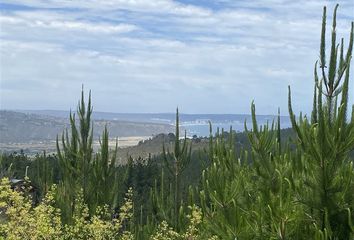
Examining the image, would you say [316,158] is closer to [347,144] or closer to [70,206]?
[347,144]

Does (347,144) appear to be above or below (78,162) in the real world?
above

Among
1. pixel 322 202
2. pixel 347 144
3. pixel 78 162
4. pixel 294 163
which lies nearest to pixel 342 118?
pixel 347 144

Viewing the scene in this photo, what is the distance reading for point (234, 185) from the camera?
1060 cm

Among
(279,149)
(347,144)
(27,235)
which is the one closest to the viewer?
(347,144)

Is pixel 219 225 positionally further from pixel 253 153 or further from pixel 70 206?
pixel 70 206

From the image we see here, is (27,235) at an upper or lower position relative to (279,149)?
lower

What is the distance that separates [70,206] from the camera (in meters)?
22.1

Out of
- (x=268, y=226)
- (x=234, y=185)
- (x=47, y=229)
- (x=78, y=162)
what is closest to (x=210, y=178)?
(x=234, y=185)

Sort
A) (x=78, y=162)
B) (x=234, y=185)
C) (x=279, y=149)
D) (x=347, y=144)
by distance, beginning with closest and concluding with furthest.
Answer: (x=347, y=144), (x=234, y=185), (x=279, y=149), (x=78, y=162)

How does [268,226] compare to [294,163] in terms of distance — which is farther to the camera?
[294,163]

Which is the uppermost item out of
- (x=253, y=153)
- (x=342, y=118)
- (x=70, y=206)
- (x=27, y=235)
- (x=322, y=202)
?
(x=342, y=118)

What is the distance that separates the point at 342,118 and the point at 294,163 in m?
2.20

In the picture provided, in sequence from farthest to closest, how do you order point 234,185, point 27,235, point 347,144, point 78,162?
point 78,162 < point 234,185 < point 27,235 < point 347,144

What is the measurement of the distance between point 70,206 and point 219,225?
1241 cm
